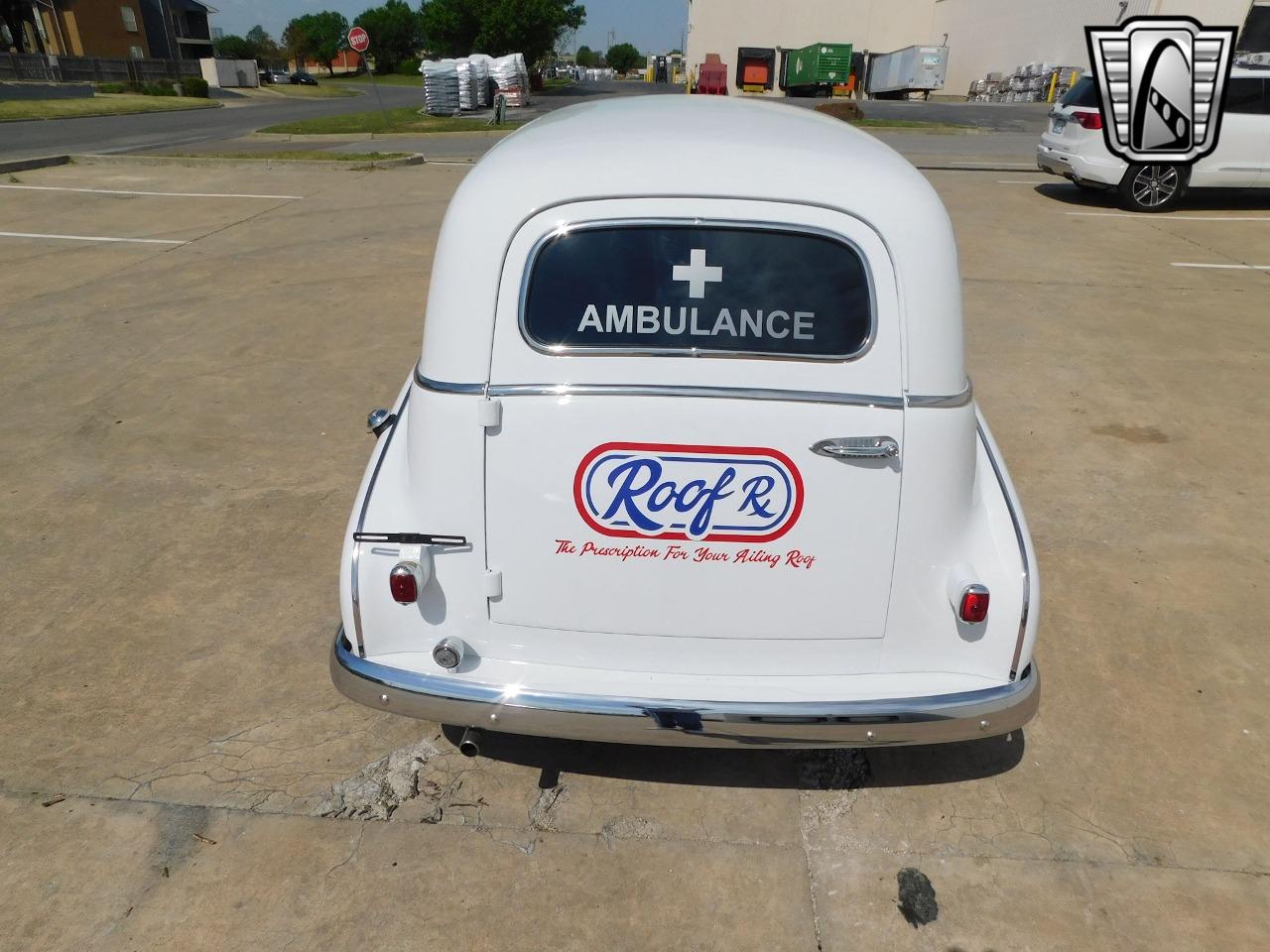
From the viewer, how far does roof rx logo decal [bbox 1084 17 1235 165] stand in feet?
36.8

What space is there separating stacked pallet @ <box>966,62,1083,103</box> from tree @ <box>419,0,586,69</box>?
92.6 feet

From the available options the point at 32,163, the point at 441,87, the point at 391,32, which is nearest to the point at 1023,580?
the point at 32,163

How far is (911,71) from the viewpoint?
4606 cm

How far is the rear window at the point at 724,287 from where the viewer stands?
2318mm

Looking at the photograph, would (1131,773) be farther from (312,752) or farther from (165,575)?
(165,575)

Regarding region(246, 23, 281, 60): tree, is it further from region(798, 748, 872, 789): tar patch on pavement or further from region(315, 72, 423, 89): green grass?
region(798, 748, 872, 789): tar patch on pavement

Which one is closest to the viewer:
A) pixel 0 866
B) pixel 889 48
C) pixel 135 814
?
pixel 0 866

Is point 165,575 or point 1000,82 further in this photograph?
point 1000,82

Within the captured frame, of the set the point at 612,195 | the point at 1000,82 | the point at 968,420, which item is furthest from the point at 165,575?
the point at 1000,82

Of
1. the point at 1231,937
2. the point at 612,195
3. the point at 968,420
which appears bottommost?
the point at 1231,937

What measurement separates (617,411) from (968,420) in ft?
3.34

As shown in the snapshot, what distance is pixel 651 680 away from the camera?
96.7 inches

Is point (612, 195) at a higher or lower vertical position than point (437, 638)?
higher

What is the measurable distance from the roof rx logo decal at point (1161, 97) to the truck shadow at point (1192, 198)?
0.95 m
